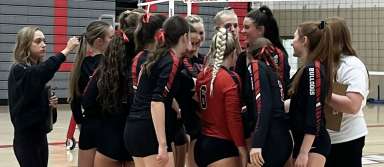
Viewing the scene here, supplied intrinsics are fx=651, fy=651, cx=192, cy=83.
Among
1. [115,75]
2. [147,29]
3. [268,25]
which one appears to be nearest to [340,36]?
[268,25]

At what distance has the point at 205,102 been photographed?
448 cm

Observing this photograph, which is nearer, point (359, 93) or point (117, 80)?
point (359, 93)

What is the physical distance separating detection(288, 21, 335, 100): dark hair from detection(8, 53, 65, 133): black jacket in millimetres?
1985

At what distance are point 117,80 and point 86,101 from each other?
0.37 metres

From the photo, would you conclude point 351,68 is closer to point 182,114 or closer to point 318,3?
point 182,114

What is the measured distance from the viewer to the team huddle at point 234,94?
13.8ft

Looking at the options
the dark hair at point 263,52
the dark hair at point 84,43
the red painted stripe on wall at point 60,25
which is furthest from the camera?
the red painted stripe on wall at point 60,25

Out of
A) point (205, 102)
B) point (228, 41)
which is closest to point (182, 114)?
point (205, 102)

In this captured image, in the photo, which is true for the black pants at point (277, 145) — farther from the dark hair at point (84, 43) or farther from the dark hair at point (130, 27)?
the dark hair at point (84, 43)

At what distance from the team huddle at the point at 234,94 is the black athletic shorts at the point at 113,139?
0.04ft

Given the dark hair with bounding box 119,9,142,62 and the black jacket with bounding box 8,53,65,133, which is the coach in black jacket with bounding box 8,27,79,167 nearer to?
the black jacket with bounding box 8,53,65,133

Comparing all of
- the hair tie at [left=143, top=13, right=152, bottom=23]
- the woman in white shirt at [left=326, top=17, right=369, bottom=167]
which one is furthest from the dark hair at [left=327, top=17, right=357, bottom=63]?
the hair tie at [left=143, top=13, right=152, bottom=23]

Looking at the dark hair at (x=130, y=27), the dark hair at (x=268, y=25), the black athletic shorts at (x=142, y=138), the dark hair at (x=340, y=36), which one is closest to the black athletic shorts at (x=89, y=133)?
the dark hair at (x=130, y=27)

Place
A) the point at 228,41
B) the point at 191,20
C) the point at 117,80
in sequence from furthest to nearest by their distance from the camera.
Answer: the point at 191,20
the point at 117,80
the point at 228,41
